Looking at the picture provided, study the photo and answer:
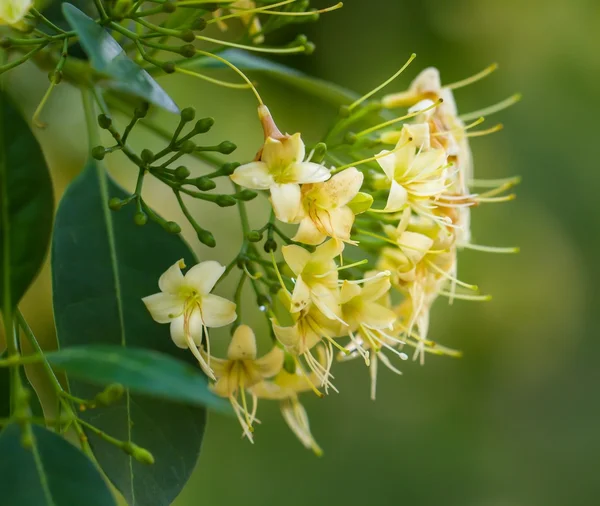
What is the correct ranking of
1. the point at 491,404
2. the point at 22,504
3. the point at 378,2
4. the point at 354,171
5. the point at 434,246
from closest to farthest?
the point at 22,504
the point at 354,171
the point at 434,246
the point at 378,2
the point at 491,404

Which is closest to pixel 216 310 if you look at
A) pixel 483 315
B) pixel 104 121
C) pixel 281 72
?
pixel 104 121

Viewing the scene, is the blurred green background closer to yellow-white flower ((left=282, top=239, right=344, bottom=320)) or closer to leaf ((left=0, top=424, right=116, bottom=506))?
yellow-white flower ((left=282, top=239, right=344, bottom=320))

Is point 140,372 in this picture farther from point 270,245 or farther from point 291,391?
point 291,391

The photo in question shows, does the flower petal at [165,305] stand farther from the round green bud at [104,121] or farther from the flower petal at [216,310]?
the round green bud at [104,121]

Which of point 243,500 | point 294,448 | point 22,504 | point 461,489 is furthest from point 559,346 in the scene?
point 22,504

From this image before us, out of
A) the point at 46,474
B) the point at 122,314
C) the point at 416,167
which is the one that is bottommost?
the point at 46,474

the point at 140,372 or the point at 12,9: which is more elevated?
the point at 12,9

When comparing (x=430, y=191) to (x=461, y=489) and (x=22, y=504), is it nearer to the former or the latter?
(x=22, y=504)
